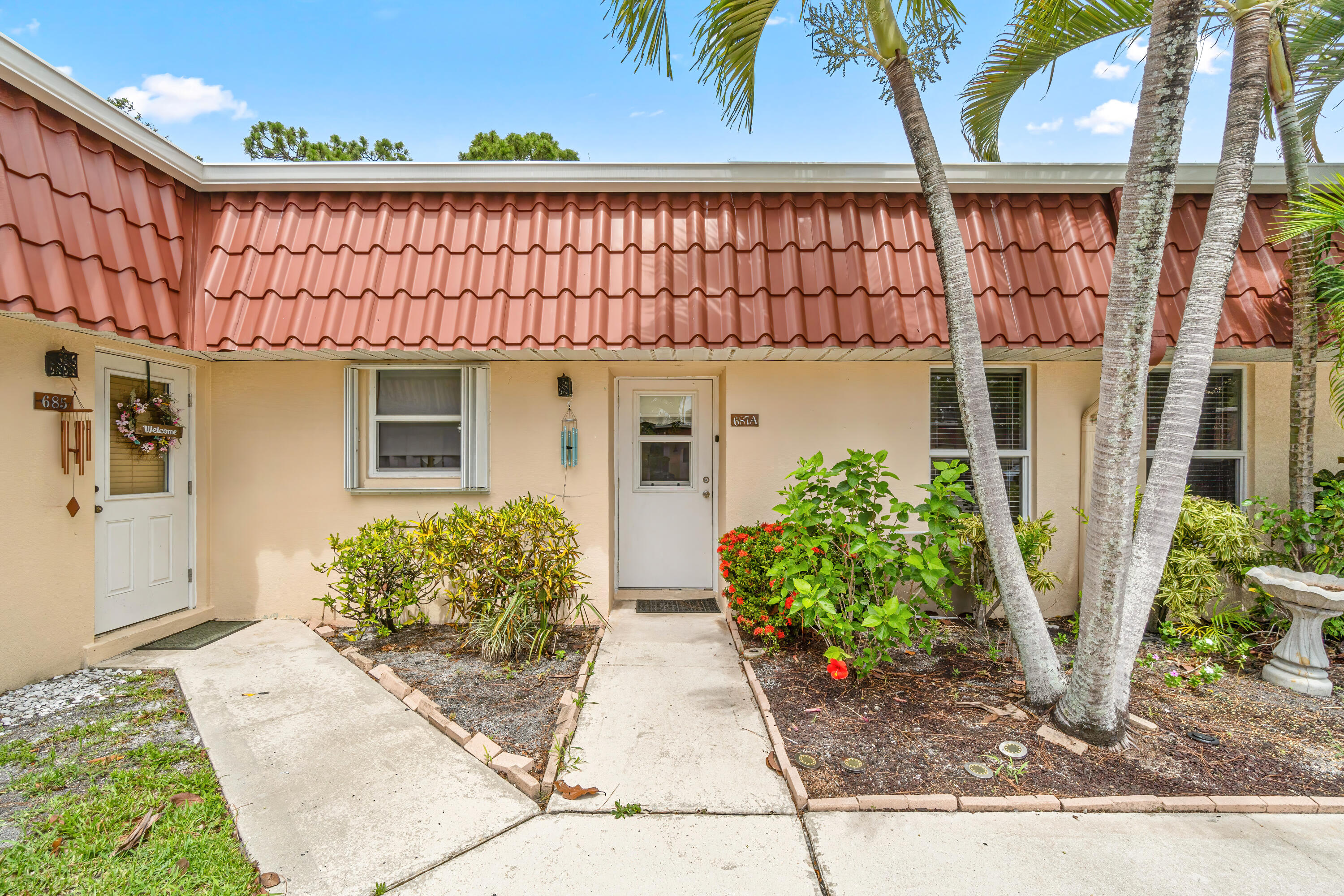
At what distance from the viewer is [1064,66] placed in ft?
13.1

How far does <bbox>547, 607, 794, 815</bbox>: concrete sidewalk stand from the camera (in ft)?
8.56

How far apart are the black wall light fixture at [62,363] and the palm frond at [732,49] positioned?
15.7 feet

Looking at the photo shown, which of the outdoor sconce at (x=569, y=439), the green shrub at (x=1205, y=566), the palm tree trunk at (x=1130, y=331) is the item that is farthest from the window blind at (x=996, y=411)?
the outdoor sconce at (x=569, y=439)

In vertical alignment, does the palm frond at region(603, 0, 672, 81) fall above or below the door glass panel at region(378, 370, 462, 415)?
above

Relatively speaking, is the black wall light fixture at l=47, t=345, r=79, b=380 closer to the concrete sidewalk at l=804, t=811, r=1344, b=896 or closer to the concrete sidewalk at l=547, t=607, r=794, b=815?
the concrete sidewalk at l=547, t=607, r=794, b=815

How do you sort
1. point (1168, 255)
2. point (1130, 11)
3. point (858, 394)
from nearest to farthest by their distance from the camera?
point (1130, 11) → point (1168, 255) → point (858, 394)

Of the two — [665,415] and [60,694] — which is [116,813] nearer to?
[60,694]

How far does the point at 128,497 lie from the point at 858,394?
6.15 metres

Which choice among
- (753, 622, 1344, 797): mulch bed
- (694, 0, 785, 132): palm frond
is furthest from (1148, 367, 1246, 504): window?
(694, 0, 785, 132): palm frond

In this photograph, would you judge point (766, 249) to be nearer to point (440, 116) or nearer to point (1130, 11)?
point (1130, 11)

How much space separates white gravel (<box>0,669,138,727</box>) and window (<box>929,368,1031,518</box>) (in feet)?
21.5

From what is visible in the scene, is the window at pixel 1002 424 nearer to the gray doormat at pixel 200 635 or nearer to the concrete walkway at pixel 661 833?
the concrete walkway at pixel 661 833

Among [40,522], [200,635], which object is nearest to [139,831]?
[40,522]

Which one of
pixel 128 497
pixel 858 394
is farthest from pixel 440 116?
pixel 858 394
